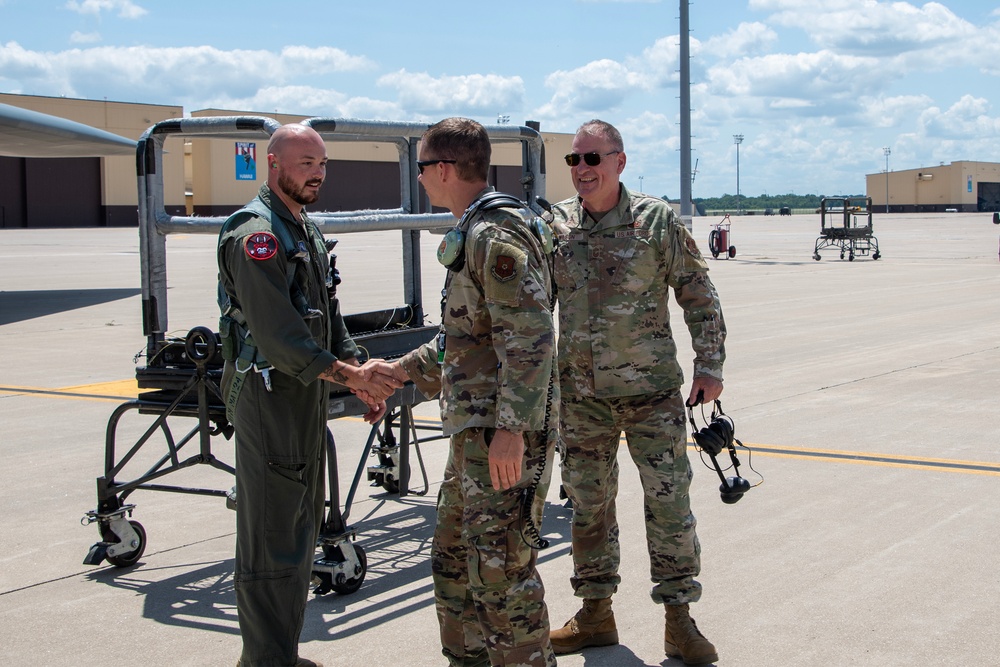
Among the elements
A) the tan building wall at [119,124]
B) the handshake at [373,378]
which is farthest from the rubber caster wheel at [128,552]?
the tan building wall at [119,124]

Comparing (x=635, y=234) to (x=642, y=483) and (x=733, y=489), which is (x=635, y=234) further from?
(x=733, y=489)

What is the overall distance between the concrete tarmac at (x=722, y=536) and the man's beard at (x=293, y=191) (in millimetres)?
1744

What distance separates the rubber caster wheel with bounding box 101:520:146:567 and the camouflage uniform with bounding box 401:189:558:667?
2430 millimetres

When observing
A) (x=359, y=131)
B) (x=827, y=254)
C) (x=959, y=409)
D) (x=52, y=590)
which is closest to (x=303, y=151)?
(x=359, y=131)

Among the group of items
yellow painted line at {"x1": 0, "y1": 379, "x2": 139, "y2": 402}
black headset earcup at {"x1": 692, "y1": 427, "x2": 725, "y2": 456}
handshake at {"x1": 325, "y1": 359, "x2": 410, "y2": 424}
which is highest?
handshake at {"x1": 325, "y1": 359, "x2": 410, "y2": 424}

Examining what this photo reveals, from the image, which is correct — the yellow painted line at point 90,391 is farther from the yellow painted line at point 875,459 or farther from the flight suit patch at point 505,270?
the flight suit patch at point 505,270

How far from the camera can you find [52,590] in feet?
16.3

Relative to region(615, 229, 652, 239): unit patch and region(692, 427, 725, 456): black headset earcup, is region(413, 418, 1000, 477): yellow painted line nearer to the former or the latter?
region(692, 427, 725, 456): black headset earcup

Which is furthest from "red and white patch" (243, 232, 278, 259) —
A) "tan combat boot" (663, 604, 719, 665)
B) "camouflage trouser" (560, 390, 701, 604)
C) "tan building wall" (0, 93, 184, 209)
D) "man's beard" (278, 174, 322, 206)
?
"tan building wall" (0, 93, 184, 209)

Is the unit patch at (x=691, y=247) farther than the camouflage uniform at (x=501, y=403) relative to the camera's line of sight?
Yes

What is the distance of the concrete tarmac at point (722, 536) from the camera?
4332 mm

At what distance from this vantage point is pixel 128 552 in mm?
5301

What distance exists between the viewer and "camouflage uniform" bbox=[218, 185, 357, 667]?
12.2 ft

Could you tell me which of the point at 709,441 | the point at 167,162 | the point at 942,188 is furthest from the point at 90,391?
the point at 942,188
